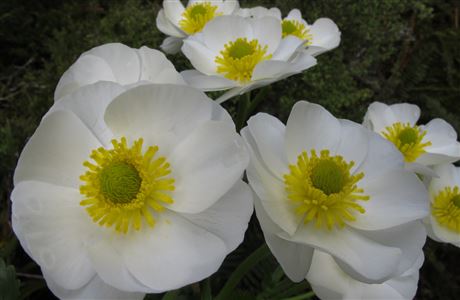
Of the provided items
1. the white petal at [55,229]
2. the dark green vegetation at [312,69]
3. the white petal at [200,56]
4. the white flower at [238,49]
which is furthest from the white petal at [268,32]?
the white petal at [55,229]

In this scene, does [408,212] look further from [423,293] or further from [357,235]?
[423,293]

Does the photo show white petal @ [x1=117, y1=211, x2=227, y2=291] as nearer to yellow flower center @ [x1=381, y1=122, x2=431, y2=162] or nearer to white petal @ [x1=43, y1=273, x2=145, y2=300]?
white petal @ [x1=43, y1=273, x2=145, y2=300]

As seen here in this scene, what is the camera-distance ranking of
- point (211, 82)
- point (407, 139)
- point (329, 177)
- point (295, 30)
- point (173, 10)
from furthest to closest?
point (173, 10)
point (295, 30)
point (407, 139)
point (211, 82)
point (329, 177)

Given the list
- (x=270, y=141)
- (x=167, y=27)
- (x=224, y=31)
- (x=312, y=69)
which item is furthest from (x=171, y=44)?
(x=270, y=141)

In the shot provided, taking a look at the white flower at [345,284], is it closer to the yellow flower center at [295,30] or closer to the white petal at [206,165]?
the white petal at [206,165]

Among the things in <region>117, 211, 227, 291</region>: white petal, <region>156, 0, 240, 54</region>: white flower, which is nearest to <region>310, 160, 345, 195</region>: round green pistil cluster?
<region>117, 211, 227, 291</region>: white petal

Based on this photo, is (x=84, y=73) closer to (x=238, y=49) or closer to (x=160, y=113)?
(x=160, y=113)
